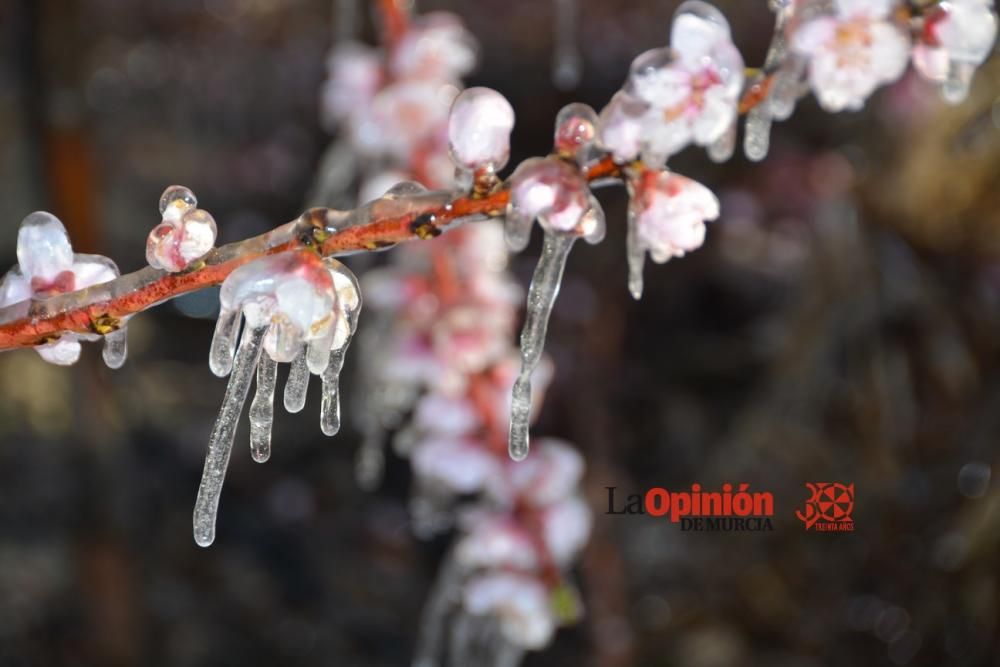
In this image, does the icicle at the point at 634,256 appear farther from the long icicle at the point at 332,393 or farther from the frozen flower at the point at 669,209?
the long icicle at the point at 332,393

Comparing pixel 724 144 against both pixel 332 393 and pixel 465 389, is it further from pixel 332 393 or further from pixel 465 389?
pixel 465 389

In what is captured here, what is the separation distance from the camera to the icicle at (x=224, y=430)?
0.38m

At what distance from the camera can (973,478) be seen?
1.25m

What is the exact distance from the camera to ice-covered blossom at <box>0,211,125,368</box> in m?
0.41

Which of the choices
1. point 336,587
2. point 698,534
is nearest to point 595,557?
point 698,534

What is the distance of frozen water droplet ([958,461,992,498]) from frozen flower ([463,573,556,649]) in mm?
641

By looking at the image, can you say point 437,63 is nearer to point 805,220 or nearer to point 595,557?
point 595,557

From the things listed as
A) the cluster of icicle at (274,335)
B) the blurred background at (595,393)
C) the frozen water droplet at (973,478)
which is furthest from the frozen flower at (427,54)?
the frozen water droplet at (973,478)

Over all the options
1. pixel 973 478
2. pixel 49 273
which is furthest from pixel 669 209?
pixel 973 478

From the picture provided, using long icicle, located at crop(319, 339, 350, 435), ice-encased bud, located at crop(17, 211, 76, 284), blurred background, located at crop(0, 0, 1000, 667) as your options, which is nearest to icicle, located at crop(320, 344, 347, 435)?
long icicle, located at crop(319, 339, 350, 435)

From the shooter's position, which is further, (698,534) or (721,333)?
(721,333)

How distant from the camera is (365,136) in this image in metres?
0.92

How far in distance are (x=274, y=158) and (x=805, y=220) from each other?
1.24 metres

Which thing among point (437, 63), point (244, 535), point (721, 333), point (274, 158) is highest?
point (274, 158)
